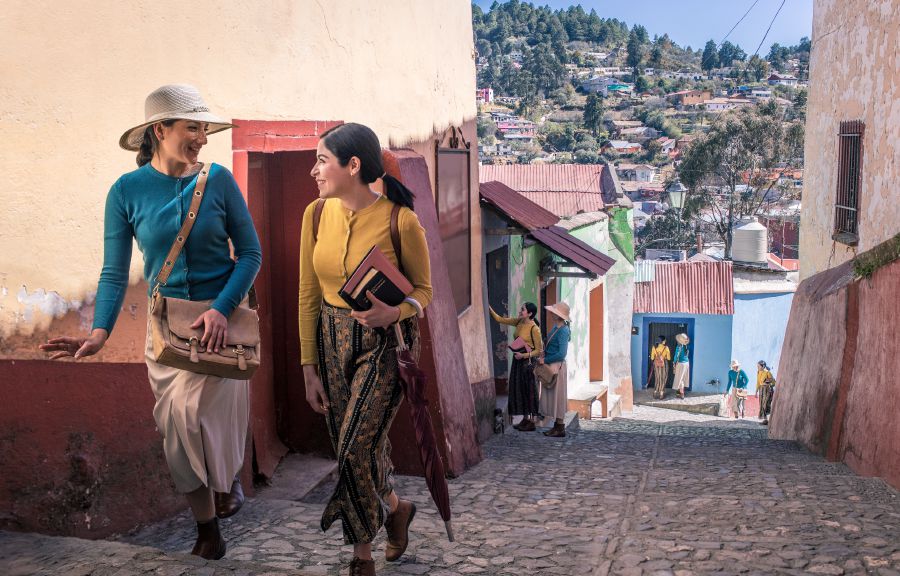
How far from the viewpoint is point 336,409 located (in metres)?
3.67

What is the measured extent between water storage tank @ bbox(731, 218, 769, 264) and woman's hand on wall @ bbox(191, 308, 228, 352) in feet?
102

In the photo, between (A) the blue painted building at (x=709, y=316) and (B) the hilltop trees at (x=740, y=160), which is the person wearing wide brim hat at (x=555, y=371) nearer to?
(A) the blue painted building at (x=709, y=316)

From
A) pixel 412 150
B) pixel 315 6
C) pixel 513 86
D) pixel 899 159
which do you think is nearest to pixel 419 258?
pixel 315 6

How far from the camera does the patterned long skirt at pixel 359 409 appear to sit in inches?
140

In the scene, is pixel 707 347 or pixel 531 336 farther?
pixel 707 347

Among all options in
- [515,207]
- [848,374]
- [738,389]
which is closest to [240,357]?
[848,374]

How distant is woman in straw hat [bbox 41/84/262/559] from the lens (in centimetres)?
327

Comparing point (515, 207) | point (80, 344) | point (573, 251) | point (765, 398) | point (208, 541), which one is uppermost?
point (515, 207)

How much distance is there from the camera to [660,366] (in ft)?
91.2

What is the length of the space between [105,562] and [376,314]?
1.26 metres

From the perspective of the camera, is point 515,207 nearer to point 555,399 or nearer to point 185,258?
point 555,399

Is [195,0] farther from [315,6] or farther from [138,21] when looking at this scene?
[315,6]

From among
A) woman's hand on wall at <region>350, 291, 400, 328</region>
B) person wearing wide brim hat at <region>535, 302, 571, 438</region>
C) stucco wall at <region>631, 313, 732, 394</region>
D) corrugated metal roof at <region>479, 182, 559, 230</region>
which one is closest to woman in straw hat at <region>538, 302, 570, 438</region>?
person wearing wide brim hat at <region>535, 302, 571, 438</region>

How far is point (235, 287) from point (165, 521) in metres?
1.54
